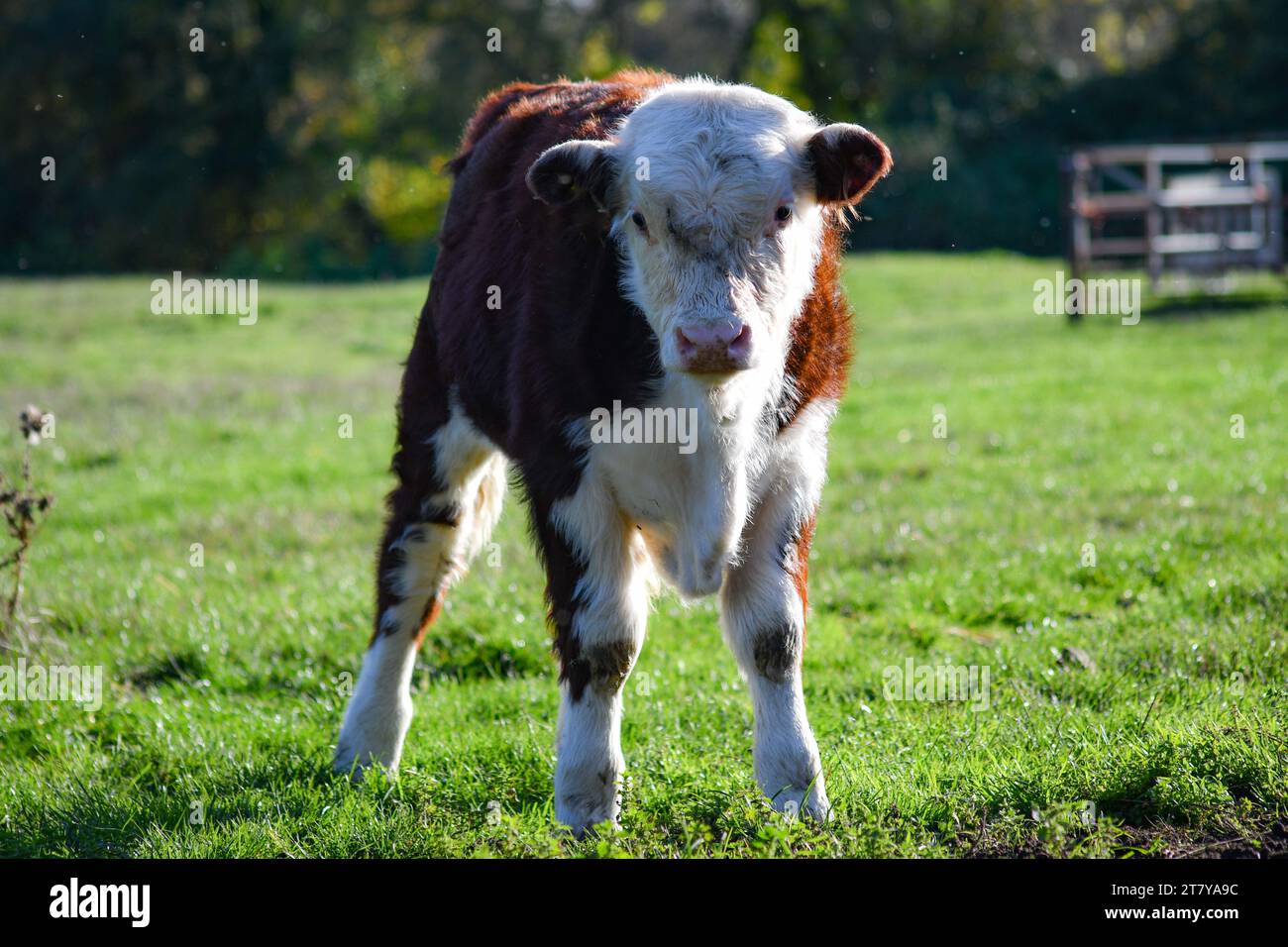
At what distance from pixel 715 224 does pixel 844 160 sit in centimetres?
54

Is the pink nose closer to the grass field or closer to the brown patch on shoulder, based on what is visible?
the brown patch on shoulder

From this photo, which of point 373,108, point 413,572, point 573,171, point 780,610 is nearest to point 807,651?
point 780,610

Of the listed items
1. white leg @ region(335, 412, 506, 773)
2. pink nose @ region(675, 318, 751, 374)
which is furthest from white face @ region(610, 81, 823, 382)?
white leg @ region(335, 412, 506, 773)

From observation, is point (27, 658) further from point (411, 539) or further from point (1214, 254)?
point (1214, 254)

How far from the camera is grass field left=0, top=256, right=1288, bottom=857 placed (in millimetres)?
4012

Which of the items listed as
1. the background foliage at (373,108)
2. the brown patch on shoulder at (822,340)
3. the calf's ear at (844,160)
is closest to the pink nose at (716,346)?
the brown patch on shoulder at (822,340)

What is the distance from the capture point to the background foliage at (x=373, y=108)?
2912 centimetres

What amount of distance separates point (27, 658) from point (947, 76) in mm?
29566

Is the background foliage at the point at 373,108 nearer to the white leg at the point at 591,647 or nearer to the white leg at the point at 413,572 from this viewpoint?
the white leg at the point at 413,572

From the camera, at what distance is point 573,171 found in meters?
4.04

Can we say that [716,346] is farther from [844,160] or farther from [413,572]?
[413,572]

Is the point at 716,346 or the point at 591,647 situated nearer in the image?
the point at 716,346

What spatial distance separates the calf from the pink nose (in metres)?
0.02
